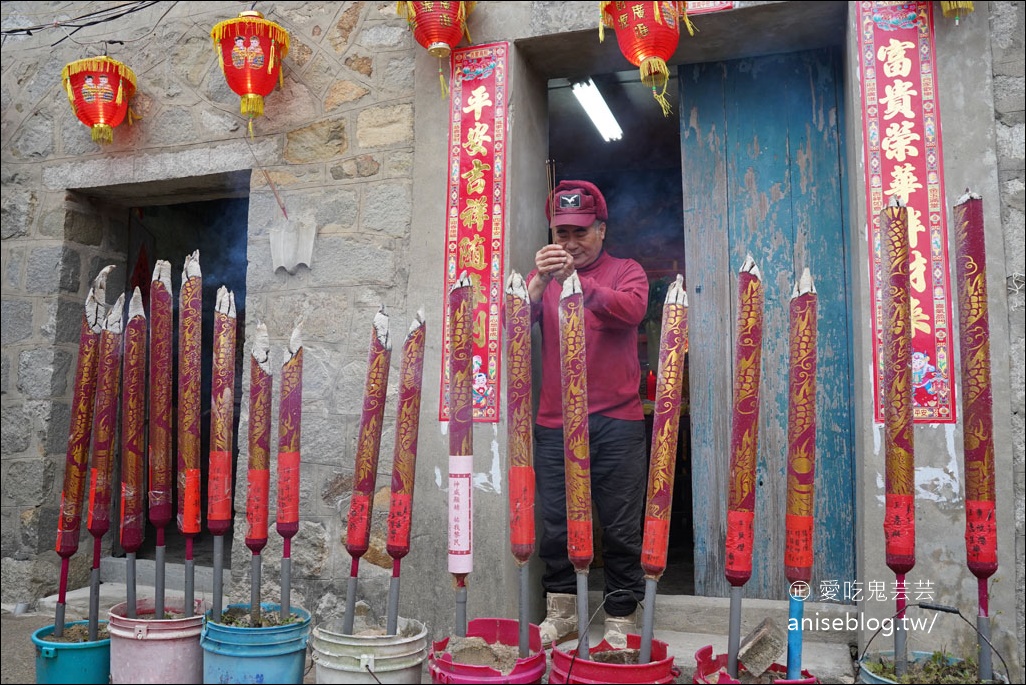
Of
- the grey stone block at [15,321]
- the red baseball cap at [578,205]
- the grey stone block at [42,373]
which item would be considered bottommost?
the grey stone block at [42,373]

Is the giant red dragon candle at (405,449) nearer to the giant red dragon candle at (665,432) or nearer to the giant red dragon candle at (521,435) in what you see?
the giant red dragon candle at (521,435)

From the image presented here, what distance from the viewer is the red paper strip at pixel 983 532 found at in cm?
193

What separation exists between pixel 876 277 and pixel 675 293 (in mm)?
1426

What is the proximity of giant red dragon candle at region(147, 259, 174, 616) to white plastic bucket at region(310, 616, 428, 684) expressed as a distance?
2.45 feet

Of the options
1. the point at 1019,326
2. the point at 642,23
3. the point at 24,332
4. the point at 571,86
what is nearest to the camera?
the point at 1019,326

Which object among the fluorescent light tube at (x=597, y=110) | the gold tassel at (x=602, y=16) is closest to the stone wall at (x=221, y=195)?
the gold tassel at (x=602, y=16)

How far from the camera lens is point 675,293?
2.05 meters

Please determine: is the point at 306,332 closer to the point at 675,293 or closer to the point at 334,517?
the point at 334,517

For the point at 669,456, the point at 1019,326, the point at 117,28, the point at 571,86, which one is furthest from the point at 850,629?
the point at 117,28

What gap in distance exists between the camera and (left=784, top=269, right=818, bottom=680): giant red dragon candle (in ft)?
6.46

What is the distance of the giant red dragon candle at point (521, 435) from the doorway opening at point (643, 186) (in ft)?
9.95

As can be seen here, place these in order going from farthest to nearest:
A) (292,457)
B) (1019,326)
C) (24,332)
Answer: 1. (24,332)
2. (1019,326)
3. (292,457)

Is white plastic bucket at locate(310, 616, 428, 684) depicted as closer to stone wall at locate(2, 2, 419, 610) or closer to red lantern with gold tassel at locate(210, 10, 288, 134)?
stone wall at locate(2, 2, 419, 610)

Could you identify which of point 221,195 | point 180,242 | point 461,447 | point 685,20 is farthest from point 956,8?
point 180,242
